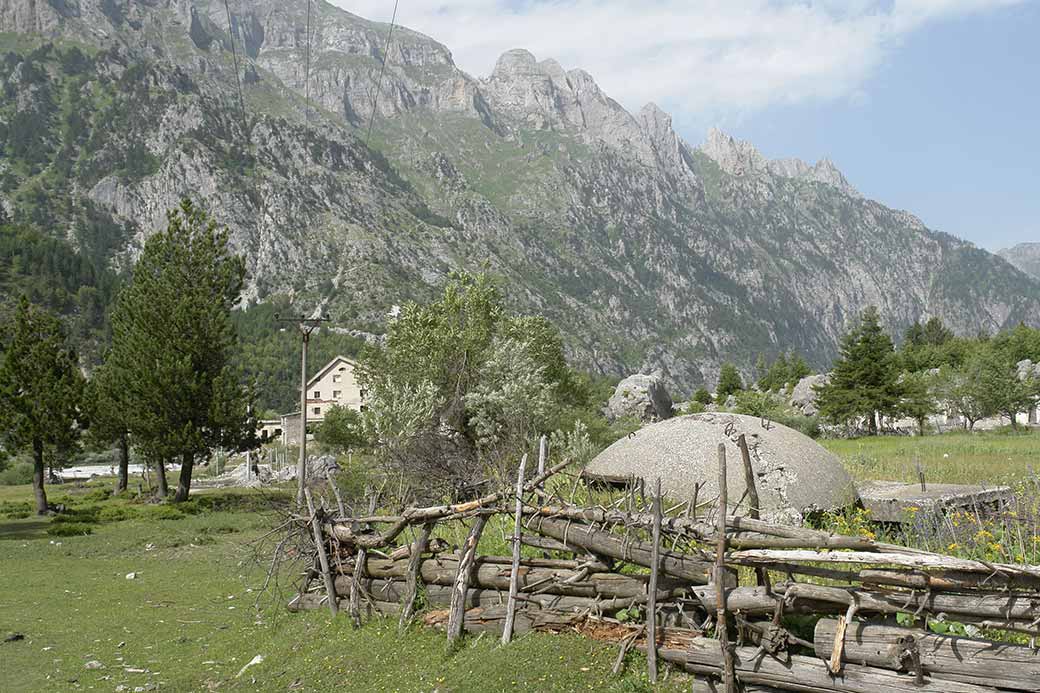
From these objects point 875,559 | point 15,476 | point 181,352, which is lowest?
point 15,476

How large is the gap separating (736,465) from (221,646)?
9.61m

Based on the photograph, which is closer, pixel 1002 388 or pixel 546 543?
pixel 546 543

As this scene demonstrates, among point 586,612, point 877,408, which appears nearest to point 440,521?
point 586,612

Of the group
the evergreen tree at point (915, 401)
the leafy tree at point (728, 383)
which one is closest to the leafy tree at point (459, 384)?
the evergreen tree at point (915, 401)

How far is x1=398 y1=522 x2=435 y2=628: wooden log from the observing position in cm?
1166

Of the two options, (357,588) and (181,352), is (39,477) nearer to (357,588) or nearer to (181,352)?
(181,352)

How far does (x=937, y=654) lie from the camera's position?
7.56 meters

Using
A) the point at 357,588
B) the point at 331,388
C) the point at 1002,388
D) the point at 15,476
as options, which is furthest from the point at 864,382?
the point at 15,476

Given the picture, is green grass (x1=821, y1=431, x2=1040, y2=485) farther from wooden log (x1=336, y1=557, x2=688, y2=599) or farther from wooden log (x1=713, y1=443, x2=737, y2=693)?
wooden log (x1=713, y1=443, x2=737, y2=693)

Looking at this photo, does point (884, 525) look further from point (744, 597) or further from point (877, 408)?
point (877, 408)

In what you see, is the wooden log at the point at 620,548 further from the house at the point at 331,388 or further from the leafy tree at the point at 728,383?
the leafy tree at the point at 728,383

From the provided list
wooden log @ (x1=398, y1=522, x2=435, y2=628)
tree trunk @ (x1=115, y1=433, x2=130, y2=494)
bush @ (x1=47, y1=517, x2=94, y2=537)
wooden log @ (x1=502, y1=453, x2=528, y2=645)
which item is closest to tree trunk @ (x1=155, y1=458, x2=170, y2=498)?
tree trunk @ (x1=115, y1=433, x2=130, y2=494)

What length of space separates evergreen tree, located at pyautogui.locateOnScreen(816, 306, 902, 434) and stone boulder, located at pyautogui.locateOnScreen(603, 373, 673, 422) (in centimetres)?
1401

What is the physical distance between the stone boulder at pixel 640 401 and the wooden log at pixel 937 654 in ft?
178
